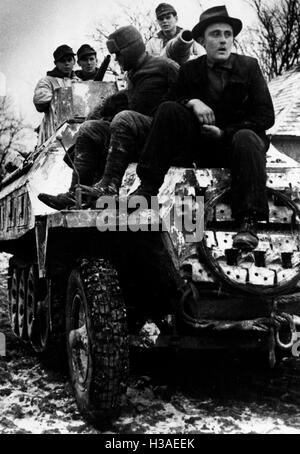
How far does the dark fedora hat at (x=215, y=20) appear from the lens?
17.4 ft

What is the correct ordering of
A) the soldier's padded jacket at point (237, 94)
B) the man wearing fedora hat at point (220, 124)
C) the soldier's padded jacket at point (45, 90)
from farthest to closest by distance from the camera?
the soldier's padded jacket at point (45, 90)
the soldier's padded jacket at point (237, 94)
the man wearing fedora hat at point (220, 124)

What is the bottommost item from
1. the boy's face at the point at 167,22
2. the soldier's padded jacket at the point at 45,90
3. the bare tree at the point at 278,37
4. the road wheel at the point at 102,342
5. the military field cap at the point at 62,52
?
the road wheel at the point at 102,342

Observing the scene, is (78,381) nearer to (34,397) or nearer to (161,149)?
(34,397)

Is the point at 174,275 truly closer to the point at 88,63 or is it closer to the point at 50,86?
the point at 50,86

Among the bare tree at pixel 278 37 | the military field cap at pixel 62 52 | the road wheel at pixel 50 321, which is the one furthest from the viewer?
the bare tree at pixel 278 37

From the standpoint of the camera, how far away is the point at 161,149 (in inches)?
195

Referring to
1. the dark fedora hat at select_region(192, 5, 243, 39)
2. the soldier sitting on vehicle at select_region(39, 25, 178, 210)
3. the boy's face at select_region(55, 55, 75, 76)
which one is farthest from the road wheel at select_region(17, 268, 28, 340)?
the dark fedora hat at select_region(192, 5, 243, 39)

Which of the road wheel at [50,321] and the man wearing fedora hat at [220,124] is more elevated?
the man wearing fedora hat at [220,124]

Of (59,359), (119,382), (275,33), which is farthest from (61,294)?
(275,33)

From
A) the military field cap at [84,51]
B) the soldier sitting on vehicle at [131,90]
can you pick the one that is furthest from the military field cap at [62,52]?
the soldier sitting on vehicle at [131,90]

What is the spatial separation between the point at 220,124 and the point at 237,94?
0.77ft

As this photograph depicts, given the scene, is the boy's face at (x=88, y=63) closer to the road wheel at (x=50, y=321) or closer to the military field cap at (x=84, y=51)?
the military field cap at (x=84, y=51)

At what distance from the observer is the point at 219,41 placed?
533 centimetres

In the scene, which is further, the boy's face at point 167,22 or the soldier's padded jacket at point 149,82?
the boy's face at point 167,22
